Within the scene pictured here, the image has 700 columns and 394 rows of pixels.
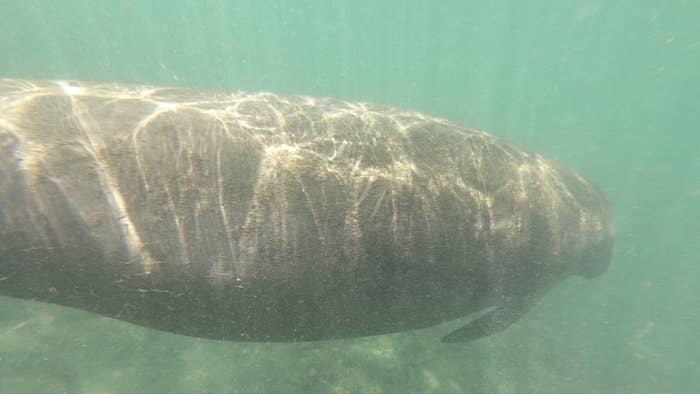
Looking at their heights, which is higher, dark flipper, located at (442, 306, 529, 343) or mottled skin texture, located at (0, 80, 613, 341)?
mottled skin texture, located at (0, 80, 613, 341)

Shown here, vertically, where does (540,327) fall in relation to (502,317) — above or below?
below

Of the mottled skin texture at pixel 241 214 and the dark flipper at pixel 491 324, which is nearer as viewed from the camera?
the mottled skin texture at pixel 241 214

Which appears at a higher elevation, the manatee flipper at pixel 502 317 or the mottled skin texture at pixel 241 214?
the mottled skin texture at pixel 241 214

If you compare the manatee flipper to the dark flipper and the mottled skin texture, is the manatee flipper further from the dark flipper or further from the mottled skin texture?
the mottled skin texture

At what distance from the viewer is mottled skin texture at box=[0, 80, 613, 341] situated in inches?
98.0

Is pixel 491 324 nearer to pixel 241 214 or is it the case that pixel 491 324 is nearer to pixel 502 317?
pixel 502 317

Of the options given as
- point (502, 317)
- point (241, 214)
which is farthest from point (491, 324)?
point (241, 214)

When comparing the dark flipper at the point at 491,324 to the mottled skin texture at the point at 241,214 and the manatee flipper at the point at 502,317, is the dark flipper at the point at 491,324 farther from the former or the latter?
the mottled skin texture at the point at 241,214

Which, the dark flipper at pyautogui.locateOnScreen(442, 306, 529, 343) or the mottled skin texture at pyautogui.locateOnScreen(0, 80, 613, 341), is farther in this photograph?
the dark flipper at pyautogui.locateOnScreen(442, 306, 529, 343)

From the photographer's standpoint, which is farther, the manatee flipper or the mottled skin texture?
the manatee flipper

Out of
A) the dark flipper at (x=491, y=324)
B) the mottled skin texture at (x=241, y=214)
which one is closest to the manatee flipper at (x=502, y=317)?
the dark flipper at (x=491, y=324)

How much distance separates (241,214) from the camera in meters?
2.77

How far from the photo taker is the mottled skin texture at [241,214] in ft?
8.17

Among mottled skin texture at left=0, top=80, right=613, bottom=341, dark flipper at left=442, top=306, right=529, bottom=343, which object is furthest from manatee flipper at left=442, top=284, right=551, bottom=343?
mottled skin texture at left=0, top=80, right=613, bottom=341
